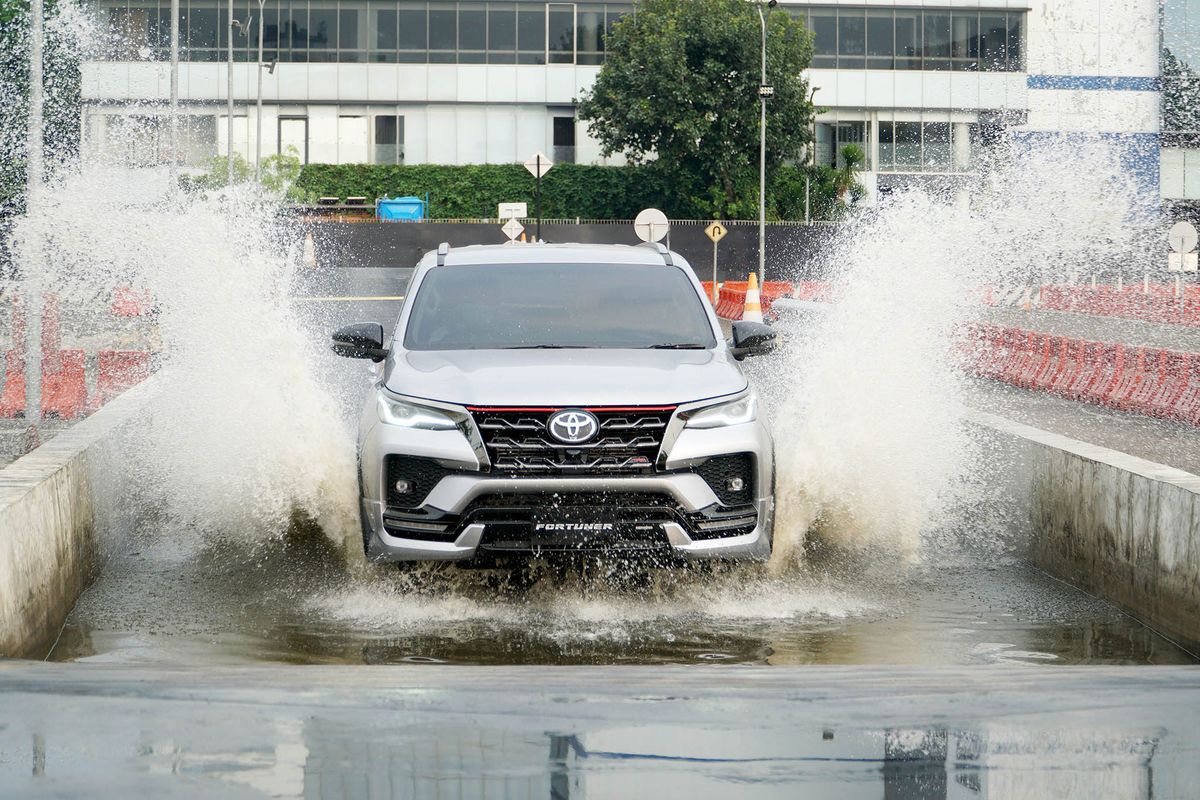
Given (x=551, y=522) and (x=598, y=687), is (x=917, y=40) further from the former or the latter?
(x=598, y=687)

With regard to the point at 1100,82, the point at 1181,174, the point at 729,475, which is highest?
the point at 1100,82

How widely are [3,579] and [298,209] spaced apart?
217 ft

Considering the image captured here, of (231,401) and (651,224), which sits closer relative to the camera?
(231,401)

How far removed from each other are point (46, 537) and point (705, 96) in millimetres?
61134

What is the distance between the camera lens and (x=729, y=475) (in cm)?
786

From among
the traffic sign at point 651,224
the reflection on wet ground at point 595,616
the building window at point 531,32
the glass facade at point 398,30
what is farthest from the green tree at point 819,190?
the reflection on wet ground at point 595,616

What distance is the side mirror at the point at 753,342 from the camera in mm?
8922

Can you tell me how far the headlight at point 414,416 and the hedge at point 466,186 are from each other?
2590 inches

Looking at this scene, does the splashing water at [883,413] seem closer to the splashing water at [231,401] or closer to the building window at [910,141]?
the splashing water at [231,401]

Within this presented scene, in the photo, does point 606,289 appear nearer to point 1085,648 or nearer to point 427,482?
point 427,482

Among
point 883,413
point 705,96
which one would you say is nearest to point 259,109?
point 705,96

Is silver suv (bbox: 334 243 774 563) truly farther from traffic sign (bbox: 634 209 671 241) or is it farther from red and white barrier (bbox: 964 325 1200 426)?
traffic sign (bbox: 634 209 671 241)

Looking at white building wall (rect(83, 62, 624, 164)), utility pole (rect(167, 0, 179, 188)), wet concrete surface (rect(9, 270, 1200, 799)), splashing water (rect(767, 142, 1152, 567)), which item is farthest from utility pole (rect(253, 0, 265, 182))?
wet concrete surface (rect(9, 270, 1200, 799))

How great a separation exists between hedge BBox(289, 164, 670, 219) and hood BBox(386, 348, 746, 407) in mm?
65300
